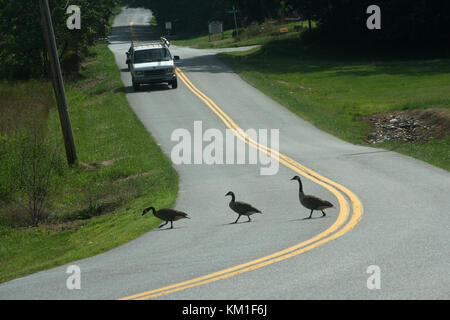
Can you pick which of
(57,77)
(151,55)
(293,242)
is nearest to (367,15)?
(151,55)

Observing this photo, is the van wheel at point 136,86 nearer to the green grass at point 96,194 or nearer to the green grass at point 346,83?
the green grass at point 96,194

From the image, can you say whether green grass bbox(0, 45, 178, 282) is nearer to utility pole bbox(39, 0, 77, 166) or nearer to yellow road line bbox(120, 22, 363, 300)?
utility pole bbox(39, 0, 77, 166)

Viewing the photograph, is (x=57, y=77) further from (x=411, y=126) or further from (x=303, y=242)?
(x=411, y=126)

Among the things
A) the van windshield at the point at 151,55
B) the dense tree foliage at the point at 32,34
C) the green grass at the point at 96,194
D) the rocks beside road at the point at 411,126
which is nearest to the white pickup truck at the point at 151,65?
the van windshield at the point at 151,55

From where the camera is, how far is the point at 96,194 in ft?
67.7

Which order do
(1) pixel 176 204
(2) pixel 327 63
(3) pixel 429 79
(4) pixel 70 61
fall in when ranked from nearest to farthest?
(1) pixel 176 204, (3) pixel 429 79, (4) pixel 70 61, (2) pixel 327 63

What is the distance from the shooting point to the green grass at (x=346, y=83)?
2880cm

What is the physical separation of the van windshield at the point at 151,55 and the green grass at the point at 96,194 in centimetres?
391

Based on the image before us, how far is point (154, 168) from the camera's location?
2200cm

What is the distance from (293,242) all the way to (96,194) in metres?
10.9

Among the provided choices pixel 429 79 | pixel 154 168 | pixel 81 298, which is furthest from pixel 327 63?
pixel 81 298

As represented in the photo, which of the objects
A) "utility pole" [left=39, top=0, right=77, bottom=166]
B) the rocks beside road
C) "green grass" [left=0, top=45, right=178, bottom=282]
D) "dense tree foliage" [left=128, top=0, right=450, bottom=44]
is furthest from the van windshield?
"dense tree foliage" [left=128, top=0, right=450, bottom=44]
